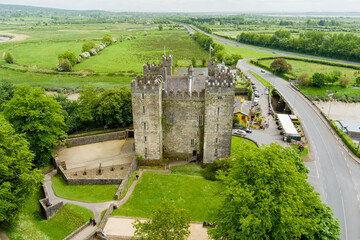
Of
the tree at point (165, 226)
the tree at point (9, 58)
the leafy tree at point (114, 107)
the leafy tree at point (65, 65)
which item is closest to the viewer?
the tree at point (165, 226)

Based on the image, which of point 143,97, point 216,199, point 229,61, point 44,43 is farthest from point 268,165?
point 44,43

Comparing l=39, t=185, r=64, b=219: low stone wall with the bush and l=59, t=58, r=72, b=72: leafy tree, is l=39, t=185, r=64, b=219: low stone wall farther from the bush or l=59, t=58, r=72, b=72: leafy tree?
l=59, t=58, r=72, b=72: leafy tree

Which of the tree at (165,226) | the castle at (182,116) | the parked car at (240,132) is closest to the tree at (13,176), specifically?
the tree at (165,226)

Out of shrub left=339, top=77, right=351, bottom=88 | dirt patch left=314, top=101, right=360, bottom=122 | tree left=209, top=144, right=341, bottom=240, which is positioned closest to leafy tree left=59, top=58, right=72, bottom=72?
dirt patch left=314, top=101, right=360, bottom=122

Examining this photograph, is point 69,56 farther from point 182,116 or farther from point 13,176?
point 13,176

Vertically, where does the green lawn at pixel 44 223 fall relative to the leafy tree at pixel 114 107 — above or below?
below

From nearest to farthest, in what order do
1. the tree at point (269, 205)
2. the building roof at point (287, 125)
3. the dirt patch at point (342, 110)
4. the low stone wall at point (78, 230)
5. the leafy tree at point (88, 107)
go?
the tree at point (269, 205) → the low stone wall at point (78, 230) → the leafy tree at point (88, 107) → the building roof at point (287, 125) → the dirt patch at point (342, 110)

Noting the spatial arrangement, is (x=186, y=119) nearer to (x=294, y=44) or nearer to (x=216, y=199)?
(x=216, y=199)

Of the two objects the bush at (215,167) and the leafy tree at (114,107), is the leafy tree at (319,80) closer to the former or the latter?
the bush at (215,167)
